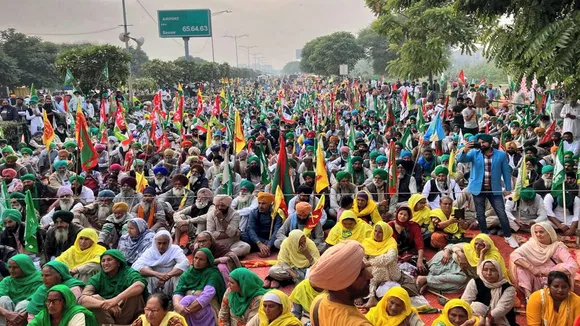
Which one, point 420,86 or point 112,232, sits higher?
point 420,86

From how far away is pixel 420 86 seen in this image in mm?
25609

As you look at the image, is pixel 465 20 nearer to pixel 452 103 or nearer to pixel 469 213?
pixel 452 103

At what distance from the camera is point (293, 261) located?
6.16 meters

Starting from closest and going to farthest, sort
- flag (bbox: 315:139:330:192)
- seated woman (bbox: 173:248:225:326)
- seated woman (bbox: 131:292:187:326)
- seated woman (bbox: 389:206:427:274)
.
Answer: seated woman (bbox: 131:292:187:326)
seated woman (bbox: 173:248:225:326)
seated woman (bbox: 389:206:427:274)
flag (bbox: 315:139:330:192)

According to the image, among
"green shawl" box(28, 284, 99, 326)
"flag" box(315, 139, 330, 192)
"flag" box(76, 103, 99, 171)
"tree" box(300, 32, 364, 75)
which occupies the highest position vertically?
"tree" box(300, 32, 364, 75)

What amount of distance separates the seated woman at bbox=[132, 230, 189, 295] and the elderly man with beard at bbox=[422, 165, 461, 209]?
386 centimetres

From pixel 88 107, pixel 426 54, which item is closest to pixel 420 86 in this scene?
pixel 426 54

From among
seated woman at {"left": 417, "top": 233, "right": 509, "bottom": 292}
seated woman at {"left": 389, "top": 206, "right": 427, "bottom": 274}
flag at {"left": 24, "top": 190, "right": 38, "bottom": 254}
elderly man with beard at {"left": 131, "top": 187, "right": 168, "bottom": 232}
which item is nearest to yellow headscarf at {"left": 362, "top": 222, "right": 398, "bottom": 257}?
seated woman at {"left": 417, "top": 233, "right": 509, "bottom": 292}

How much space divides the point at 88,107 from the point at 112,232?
13.7 m

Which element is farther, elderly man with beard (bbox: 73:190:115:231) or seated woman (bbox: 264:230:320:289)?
elderly man with beard (bbox: 73:190:115:231)

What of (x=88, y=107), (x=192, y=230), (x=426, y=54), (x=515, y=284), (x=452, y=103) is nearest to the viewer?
(x=515, y=284)

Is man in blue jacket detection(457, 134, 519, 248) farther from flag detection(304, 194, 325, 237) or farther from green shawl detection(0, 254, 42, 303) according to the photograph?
green shawl detection(0, 254, 42, 303)

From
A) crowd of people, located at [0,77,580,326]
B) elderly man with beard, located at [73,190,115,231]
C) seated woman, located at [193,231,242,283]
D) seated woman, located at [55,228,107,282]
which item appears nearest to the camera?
crowd of people, located at [0,77,580,326]

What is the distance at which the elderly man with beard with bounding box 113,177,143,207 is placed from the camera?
8.16m
